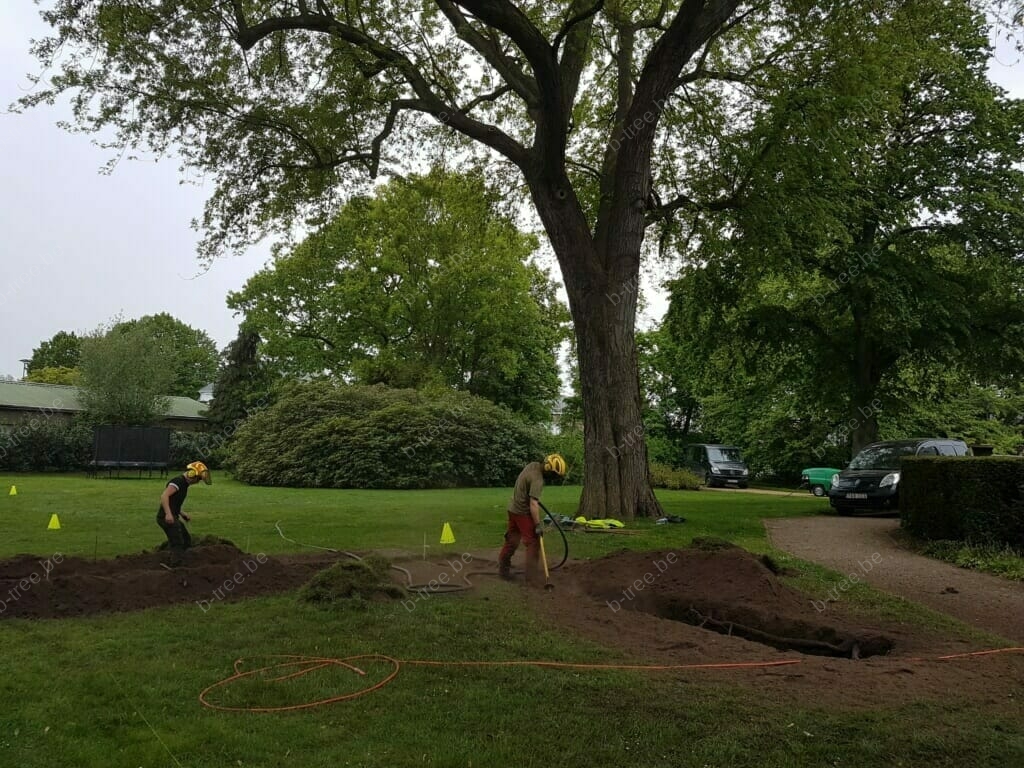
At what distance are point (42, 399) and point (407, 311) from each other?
21.3m

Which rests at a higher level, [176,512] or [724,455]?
[724,455]

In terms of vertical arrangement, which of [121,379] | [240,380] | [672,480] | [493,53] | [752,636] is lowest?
[752,636]

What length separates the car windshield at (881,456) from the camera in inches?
699

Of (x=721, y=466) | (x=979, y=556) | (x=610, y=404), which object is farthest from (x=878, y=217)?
(x=721, y=466)

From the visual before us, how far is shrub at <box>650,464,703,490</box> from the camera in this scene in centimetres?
3080

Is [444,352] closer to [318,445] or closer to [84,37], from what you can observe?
[318,445]

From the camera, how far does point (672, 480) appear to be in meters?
30.8

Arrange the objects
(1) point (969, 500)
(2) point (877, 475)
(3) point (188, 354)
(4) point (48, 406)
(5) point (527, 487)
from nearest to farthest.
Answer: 1. (5) point (527, 487)
2. (1) point (969, 500)
3. (2) point (877, 475)
4. (4) point (48, 406)
5. (3) point (188, 354)

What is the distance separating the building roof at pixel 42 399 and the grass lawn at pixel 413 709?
37717mm

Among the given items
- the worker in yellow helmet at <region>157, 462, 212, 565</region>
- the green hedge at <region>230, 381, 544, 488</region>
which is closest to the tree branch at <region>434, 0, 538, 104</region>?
the worker in yellow helmet at <region>157, 462, 212, 565</region>

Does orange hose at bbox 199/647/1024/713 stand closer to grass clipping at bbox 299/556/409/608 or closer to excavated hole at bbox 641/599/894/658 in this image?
excavated hole at bbox 641/599/894/658

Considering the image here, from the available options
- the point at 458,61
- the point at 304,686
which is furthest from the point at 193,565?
the point at 458,61

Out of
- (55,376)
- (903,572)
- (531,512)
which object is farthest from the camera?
(55,376)

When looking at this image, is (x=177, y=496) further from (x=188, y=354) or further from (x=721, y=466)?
(x=188, y=354)
